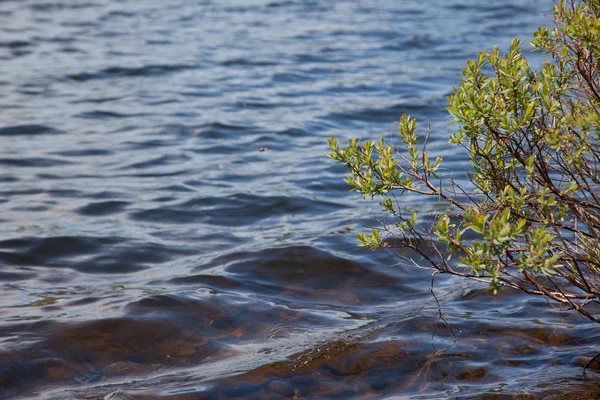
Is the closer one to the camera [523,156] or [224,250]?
[523,156]

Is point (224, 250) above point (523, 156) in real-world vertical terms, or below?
below

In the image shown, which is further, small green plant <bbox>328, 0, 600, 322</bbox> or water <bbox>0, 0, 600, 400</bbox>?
water <bbox>0, 0, 600, 400</bbox>

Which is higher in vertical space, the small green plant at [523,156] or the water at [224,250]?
the small green plant at [523,156]

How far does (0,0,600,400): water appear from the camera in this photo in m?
4.60

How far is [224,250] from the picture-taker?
669cm

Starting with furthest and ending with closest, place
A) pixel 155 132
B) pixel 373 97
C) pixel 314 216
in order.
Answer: pixel 373 97, pixel 155 132, pixel 314 216

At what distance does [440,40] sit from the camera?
16406mm

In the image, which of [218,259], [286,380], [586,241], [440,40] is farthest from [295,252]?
[440,40]

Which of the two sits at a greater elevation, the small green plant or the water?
the small green plant

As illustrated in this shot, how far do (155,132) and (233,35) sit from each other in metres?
7.32

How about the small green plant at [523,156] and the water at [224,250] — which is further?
the water at [224,250]

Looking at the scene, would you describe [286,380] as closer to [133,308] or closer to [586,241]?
[133,308]

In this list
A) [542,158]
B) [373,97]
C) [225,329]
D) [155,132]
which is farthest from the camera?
[373,97]

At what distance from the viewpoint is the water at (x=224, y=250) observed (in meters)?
4.60
